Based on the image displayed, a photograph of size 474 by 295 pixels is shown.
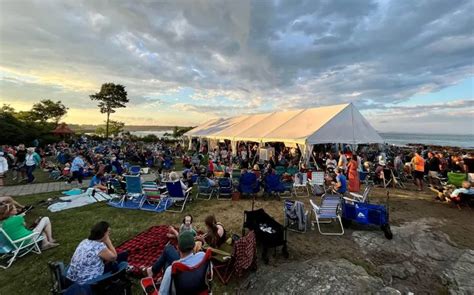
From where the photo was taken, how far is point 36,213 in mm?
6387

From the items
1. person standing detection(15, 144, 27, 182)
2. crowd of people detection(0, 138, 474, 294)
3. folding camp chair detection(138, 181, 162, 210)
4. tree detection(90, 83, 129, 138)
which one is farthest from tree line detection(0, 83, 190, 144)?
folding camp chair detection(138, 181, 162, 210)

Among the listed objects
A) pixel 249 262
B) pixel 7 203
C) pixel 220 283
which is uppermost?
pixel 7 203

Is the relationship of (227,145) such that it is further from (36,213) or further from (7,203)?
(7,203)

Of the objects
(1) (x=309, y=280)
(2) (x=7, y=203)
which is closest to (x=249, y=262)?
(1) (x=309, y=280)

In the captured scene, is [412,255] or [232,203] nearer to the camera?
[412,255]

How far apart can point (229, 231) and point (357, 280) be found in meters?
2.75

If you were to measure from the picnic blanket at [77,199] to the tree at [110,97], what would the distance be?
3245 cm

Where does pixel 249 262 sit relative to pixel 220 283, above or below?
above

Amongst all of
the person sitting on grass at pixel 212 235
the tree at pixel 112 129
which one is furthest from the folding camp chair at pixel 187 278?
the tree at pixel 112 129

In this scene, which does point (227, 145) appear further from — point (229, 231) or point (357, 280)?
point (357, 280)

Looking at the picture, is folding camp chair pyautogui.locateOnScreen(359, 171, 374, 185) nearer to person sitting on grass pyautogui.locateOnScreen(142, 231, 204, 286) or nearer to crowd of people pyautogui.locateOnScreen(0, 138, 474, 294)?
crowd of people pyautogui.locateOnScreen(0, 138, 474, 294)

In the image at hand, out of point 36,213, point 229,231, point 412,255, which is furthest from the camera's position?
point 36,213

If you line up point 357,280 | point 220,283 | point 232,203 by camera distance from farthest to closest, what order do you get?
point 232,203, point 220,283, point 357,280

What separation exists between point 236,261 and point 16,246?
3826mm
